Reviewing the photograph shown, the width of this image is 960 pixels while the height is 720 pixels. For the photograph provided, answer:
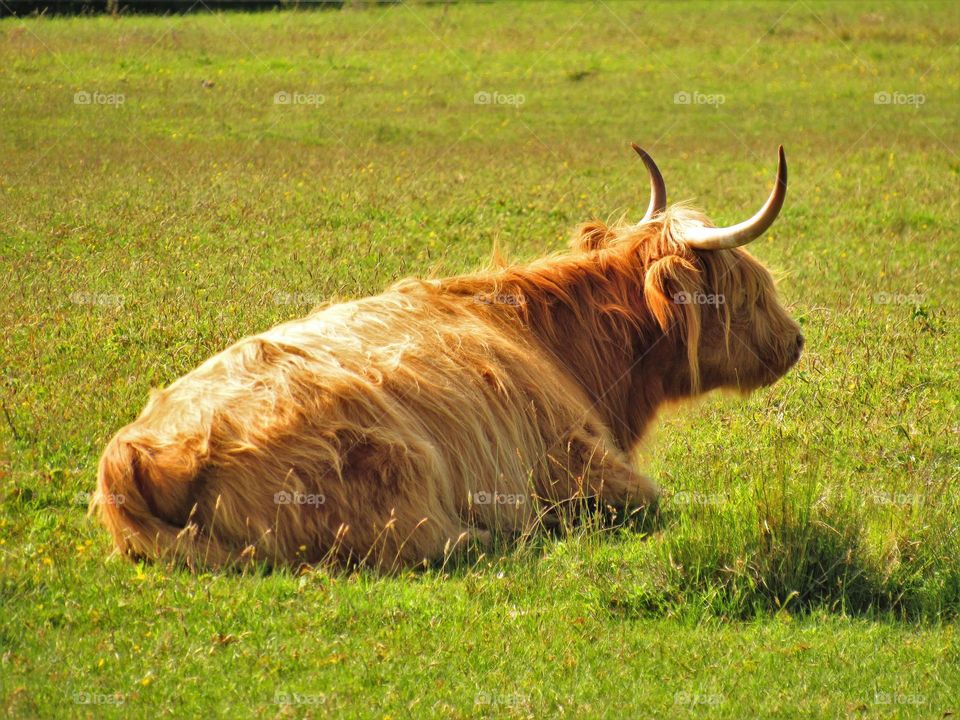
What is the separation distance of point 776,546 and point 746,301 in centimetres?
191

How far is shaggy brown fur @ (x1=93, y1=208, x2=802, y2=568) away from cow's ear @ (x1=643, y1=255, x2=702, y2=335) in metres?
0.01

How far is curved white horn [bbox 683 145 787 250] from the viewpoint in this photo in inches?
234

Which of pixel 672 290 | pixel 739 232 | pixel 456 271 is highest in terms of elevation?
pixel 739 232

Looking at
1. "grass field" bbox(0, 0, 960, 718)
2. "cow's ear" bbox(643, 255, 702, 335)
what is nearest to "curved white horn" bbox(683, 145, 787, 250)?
"cow's ear" bbox(643, 255, 702, 335)

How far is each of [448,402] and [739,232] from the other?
178 cm

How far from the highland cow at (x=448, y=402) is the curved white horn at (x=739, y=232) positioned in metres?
0.01

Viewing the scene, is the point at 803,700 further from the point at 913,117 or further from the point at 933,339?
the point at 913,117

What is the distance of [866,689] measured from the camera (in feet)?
14.8

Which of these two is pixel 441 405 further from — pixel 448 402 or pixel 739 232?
pixel 739 232

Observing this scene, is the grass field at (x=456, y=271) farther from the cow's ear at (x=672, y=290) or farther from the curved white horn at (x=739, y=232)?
the curved white horn at (x=739, y=232)

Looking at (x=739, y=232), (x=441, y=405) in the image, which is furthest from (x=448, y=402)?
(x=739, y=232)

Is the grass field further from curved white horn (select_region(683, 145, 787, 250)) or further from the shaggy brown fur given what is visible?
curved white horn (select_region(683, 145, 787, 250))

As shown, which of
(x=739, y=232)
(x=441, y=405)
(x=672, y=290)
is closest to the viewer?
(x=441, y=405)

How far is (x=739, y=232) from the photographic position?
630cm
